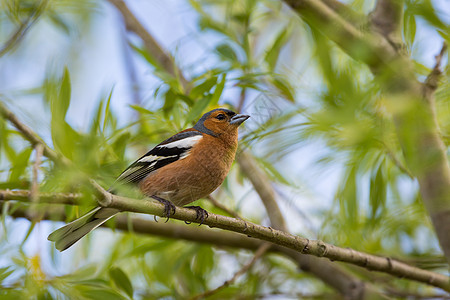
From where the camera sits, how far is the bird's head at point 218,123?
4648mm

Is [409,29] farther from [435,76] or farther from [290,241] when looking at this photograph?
[290,241]

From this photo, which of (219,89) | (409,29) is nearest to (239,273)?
(219,89)

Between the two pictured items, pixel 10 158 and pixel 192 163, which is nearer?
pixel 10 158

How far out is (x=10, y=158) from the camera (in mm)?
2430

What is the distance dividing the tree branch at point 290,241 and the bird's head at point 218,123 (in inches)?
63.7

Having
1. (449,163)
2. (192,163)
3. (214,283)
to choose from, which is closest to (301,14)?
(449,163)

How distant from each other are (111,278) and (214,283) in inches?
55.5

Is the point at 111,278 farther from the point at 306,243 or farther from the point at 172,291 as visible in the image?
the point at 306,243

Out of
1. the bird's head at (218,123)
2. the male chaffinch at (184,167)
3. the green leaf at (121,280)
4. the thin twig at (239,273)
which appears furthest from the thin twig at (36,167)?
the bird's head at (218,123)

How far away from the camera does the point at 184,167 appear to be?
4.21 metres

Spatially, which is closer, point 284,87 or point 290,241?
point 284,87

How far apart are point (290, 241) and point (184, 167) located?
150 cm

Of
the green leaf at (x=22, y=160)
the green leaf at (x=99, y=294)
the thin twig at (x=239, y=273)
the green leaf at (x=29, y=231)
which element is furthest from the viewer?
the thin twig at (x=239, y=273)

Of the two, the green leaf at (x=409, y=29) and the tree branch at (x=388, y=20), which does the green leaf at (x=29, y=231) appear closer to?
the green leaf at (x=409, y=29)
